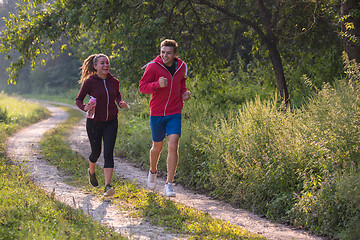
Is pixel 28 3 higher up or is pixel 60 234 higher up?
pixel 28 3

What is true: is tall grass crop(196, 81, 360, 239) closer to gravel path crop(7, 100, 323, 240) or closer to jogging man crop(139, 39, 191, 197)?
gravel path crop(7, 100, 323, 240)

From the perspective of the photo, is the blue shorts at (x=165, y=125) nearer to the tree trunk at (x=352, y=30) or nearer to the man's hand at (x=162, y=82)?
the man's hand at (x=162, y=82)

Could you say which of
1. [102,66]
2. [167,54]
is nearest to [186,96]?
[167,54]

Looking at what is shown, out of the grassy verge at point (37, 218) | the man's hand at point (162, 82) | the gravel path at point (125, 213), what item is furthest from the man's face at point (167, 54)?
the grassy verge at point (37, 218)

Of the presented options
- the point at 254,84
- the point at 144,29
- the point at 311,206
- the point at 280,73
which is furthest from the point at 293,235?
the point at 254,84

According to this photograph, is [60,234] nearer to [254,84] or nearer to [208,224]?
[208,224]

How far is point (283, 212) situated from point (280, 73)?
6.53 m

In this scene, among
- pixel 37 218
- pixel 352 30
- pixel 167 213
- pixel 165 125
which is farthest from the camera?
pixel 352 30

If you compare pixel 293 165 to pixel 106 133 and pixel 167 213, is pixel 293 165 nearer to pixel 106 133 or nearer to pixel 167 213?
pixel 167 213

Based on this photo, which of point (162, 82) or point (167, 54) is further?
point (167, 54)

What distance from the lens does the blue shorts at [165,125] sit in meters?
6.47

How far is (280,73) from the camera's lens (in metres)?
11.9

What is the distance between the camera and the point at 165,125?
6.63 metres

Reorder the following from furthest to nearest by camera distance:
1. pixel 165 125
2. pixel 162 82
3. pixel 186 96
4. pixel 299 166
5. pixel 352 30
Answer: pixel 352 30 < pixel 165 125 < pixel 186 96 < pixel 299 166 < pixel 162 82
